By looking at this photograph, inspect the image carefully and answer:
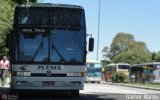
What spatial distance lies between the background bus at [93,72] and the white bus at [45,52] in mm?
45253

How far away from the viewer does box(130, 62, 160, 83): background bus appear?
6444 centimetres

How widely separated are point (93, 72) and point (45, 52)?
46.5 metres

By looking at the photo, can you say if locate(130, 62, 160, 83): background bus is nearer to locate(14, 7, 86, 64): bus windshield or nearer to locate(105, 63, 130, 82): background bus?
locate(105, 63, 130, 82): background bus

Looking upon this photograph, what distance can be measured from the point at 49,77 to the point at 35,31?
1.93 meters

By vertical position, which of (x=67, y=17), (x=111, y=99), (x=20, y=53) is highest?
(x=67, y=17)

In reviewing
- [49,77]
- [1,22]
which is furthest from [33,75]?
[1,22]

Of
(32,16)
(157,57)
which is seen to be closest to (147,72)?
(32,16)

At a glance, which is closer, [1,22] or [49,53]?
[49,53]

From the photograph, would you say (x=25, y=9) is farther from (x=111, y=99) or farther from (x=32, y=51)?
(x=111, y=99)

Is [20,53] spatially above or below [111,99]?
above

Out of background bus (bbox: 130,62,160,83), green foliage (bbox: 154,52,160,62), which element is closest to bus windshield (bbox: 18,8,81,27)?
background bus (bbox: 130,62,160,83)

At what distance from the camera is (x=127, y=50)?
5817 inches

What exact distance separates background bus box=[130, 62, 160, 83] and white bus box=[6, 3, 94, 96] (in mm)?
43944

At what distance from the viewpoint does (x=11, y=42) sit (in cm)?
2066
